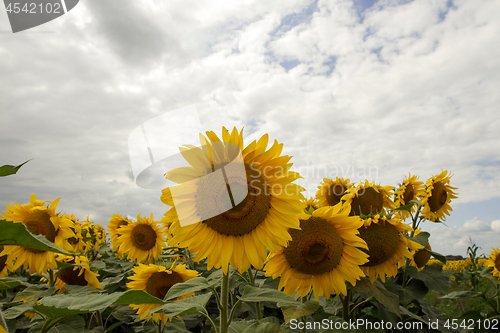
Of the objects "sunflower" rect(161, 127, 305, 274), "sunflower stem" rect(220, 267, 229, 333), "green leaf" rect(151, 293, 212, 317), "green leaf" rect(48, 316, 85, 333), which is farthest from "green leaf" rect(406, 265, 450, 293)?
"green leaf" rect(48, 316, 85, 333)

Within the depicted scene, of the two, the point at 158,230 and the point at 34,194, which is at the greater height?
the point at 34,194

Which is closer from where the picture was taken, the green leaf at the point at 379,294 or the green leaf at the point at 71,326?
the green leaf at the point at 379,294

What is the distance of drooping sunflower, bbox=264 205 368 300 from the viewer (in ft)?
7.98

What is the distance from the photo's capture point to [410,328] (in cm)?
368

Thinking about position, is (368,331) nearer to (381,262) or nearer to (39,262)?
(381,262)

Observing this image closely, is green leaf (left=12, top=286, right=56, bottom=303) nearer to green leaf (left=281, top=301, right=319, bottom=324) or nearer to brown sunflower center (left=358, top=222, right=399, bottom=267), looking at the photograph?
green leaf (left=281, top=301, right=319, bottom=324)

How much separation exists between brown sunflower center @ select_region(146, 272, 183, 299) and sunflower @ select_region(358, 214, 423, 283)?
221 cm

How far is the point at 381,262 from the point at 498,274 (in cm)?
373

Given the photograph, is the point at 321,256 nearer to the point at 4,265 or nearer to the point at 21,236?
the point at 21,236

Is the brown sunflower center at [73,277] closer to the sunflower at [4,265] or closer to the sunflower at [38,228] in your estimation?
the sunflower at [38,228]

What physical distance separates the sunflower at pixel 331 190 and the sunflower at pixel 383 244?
250 centimetres

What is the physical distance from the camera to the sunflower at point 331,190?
5.73m

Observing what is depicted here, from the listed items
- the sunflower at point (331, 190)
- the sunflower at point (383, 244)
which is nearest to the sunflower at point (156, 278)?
the sunflower at point (383, 244)

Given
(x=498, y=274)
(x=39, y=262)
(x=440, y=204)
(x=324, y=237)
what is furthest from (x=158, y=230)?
(x=498, y=274)
